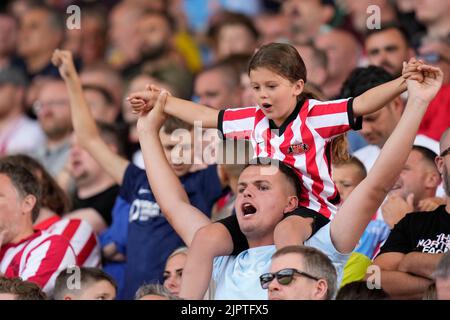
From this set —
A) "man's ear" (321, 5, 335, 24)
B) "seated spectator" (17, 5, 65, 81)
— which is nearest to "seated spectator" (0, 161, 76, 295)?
"man's ear" (321, 5, 335, 24)

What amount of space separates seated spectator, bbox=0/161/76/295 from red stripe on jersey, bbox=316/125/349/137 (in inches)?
75.0

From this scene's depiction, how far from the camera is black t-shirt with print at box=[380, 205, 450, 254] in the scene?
21.2ft

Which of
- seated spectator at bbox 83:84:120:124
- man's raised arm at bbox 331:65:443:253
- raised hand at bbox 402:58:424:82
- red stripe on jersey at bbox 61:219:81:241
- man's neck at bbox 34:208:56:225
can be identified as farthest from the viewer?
seated spectator at bbox 83:84:120:124

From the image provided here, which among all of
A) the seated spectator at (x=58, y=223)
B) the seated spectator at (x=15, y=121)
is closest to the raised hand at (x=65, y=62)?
the seated spectator at (x=58, y=223)

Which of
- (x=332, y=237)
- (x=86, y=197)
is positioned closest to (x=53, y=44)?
(x=86, y=197)

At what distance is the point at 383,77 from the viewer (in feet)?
25.5

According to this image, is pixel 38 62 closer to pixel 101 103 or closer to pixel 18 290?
pixel 101 103

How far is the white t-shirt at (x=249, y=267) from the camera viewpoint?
5.91 meters

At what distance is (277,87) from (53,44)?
18.9ft

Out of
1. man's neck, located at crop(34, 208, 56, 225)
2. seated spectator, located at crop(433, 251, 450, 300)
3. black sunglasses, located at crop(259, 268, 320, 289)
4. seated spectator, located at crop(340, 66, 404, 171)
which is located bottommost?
seated spectator, located at crop(433, 251, 450, 300)

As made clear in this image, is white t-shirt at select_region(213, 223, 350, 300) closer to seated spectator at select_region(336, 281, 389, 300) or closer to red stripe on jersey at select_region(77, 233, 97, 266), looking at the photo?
seated spectator at select_region(336, 281, 389, 300)

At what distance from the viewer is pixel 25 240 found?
737 cm

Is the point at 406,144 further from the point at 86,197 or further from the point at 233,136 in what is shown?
the point at 86,197

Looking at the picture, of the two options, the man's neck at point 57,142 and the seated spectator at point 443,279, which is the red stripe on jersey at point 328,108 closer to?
the seated spectator at point 443,279
